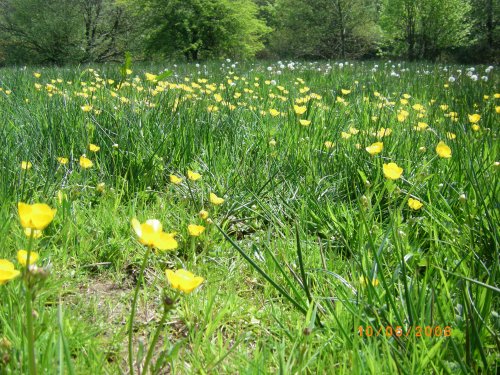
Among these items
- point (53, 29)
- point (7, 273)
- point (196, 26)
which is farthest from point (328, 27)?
point (7, 273)

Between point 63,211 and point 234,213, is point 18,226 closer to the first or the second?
point 63,211

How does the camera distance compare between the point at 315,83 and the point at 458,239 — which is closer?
the point at 458,239

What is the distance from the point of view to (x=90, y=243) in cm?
164

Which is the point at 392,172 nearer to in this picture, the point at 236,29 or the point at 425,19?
the point at 236,29

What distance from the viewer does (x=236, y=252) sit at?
1.70 metres

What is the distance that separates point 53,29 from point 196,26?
10.8 m

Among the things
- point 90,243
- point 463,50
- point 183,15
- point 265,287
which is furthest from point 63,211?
point 463,50

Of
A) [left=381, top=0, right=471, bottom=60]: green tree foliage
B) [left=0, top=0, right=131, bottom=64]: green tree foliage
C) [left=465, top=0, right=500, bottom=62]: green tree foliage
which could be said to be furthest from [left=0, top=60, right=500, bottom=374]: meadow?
[left=465, top=0, right=500, bottom=62]: green tree foliage

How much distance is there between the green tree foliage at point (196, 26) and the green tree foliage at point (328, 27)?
21.3 feet

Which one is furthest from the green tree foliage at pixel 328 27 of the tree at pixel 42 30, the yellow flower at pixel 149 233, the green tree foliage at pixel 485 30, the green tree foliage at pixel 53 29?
the yellow flower at pixel 149 233

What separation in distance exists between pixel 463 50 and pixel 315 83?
74.6 ft

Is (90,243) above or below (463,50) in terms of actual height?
below

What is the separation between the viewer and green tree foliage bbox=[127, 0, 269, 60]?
16.8 m
